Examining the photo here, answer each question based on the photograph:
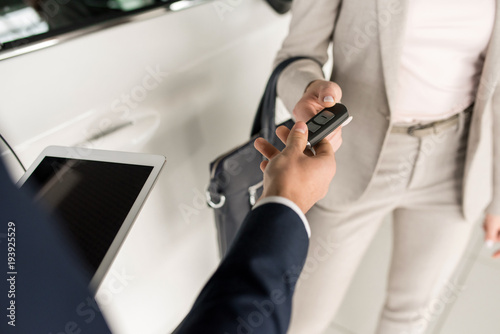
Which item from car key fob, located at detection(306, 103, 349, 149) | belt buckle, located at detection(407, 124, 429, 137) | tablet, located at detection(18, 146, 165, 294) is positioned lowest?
belt buckle, located at detection(407, 124, 429, 137)

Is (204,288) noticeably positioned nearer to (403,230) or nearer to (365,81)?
(365,81)

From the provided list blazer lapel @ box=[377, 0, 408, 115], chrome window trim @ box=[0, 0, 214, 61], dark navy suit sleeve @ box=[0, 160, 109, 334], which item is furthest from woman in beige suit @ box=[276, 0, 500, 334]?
dark navy suit sleeve @ box=[0, 160, 109, 334]

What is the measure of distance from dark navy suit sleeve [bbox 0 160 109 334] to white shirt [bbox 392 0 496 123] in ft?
2.19

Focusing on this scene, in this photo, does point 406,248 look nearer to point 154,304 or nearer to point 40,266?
point 154,304

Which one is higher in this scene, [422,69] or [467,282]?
[422,69]

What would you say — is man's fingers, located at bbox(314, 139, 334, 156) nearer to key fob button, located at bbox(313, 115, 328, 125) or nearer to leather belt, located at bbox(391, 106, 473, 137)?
key fob button, located at bbox(313, 115, 328, 125)

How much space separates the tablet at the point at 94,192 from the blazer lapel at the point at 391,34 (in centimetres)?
48

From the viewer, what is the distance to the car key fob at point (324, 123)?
0.54 meters

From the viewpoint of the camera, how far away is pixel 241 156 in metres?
0.80

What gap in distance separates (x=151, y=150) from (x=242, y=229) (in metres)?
0.41

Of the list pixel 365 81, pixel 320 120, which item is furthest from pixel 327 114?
pixel 365 81

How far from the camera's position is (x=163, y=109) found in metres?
0.81

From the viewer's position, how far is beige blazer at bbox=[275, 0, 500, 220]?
68 centimetres

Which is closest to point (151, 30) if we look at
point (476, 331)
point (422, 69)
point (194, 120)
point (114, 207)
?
point (194, 120)
